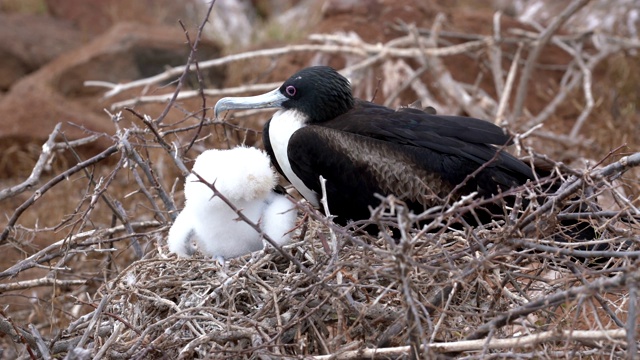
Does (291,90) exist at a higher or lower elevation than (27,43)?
higher

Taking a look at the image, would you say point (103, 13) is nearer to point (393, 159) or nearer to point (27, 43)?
point (27, 43)

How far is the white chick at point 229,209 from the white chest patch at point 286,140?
32cm

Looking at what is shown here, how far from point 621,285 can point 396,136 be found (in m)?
1.50

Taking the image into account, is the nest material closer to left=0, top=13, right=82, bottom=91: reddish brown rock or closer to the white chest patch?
the white chest patch

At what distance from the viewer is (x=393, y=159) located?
3.78m

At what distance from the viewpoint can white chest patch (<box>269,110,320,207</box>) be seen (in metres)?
3.93

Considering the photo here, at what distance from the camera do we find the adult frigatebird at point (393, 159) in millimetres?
3760

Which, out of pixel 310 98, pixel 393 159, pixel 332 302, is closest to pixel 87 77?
pixel 310 98

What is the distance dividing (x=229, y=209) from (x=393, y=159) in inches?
26.2

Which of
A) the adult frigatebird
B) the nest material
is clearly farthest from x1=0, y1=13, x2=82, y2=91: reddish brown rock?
the nest material

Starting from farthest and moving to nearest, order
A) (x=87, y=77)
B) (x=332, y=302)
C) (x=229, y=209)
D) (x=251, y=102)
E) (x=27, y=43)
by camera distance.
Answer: (x=27, y=43) < (x=87, y=77) < (x=251, y=102) < (x=229, y=209) < (x=332, y=302)

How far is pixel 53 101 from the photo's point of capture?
7.91 metres

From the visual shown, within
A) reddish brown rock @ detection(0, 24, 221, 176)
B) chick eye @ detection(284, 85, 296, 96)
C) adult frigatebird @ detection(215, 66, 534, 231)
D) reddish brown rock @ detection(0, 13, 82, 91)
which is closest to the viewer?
adult frigatebird @ detection(215, 66, 534, 231)

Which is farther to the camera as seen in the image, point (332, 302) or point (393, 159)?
point (393, 159)
